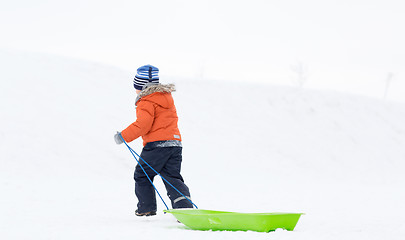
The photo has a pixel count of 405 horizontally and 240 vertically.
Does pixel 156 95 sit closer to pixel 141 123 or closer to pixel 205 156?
pixel 141 123

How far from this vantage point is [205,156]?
13.3 meters

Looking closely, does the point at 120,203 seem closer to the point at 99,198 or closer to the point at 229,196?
the point at 99,198

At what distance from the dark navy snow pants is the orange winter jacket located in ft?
0.44

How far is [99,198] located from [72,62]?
1233cm

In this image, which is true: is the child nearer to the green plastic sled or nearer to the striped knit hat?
the striped knit hat

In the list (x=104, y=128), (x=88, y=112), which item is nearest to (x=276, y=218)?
(x=104, y=128)

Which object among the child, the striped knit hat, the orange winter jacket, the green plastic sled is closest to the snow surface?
the green plastic sled

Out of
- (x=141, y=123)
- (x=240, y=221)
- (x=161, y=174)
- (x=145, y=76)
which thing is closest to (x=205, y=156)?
(x=161, y=174)

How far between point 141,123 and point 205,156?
8.66m

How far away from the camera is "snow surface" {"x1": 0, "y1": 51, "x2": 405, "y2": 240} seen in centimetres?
489

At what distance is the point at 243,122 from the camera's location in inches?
672

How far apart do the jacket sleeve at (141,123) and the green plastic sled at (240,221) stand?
3.25 feet

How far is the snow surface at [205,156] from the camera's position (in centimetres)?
489

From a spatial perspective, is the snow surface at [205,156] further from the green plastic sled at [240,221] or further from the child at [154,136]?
the child at [154,136]
